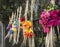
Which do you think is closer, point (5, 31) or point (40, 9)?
point (40, 9)

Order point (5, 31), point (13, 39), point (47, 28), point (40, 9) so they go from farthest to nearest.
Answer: point (5, 31) → point (13, 39) → point (40, 9) → point (47, 28)

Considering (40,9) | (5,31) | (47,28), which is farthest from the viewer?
(5,31)

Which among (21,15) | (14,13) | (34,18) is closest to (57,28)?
(34,18)

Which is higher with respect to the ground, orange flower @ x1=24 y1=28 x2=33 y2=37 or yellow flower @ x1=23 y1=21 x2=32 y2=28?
yellow flower @ x1=23 y1=21 x2=32 y2=28

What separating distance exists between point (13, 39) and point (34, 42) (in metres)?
0.18

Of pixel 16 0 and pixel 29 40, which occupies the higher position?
pixel 16 0

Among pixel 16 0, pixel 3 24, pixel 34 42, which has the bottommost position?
pixel 34 42

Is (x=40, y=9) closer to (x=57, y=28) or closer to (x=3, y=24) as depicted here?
(x=57, y=28)

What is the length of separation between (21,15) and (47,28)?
0.95 feet

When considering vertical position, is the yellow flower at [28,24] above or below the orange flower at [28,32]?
above

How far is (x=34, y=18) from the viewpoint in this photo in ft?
4.48

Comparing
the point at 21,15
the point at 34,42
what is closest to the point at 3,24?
the point at 21,15

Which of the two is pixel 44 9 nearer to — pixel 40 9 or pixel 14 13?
pixel 40 9

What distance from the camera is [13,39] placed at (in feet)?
4.91
